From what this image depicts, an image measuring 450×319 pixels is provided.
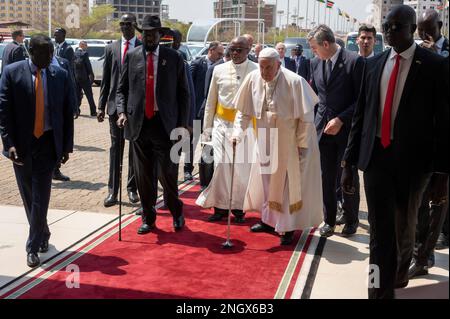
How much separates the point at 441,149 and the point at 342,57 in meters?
2.70

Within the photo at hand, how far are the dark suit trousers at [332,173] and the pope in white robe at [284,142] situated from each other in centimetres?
25

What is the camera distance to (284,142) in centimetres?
616

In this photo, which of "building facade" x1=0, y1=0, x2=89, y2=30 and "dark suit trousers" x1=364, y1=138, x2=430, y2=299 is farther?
"building facade" x1=0, y1=0, x2=89, y2=30

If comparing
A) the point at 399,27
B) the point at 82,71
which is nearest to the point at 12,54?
the point at 82,71

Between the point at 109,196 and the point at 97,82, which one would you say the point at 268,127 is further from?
the point at 97,82

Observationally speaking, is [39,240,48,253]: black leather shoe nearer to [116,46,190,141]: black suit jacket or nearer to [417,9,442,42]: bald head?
[116,46,190,141]: black suit jacket

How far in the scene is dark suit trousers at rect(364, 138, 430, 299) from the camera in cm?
418

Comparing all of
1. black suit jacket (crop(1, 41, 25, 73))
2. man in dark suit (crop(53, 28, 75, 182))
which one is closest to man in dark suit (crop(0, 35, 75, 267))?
black suit jacket (crop(1, 41, 25, 73))

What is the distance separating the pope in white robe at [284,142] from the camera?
6.05 m

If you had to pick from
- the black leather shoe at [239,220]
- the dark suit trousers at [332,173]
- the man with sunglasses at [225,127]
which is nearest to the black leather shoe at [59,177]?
the man with sunglasses at [225,127]

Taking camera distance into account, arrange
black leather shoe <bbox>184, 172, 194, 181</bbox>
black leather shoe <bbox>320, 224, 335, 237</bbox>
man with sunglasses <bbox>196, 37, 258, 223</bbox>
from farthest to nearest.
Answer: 1. black leather shoe <bbox>184, 172, 194, 181</bbox>
2. man with sunglasses <bbox>196, 37, 258, 223</bbox>
3. black leather shoe <bbox>320, 224, 335, 237</bbox>

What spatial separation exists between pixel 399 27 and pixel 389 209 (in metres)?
1.22

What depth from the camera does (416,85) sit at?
13.3ft

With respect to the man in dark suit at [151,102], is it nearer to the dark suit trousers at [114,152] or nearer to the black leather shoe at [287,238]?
the dark suit trousers at [114,152]
